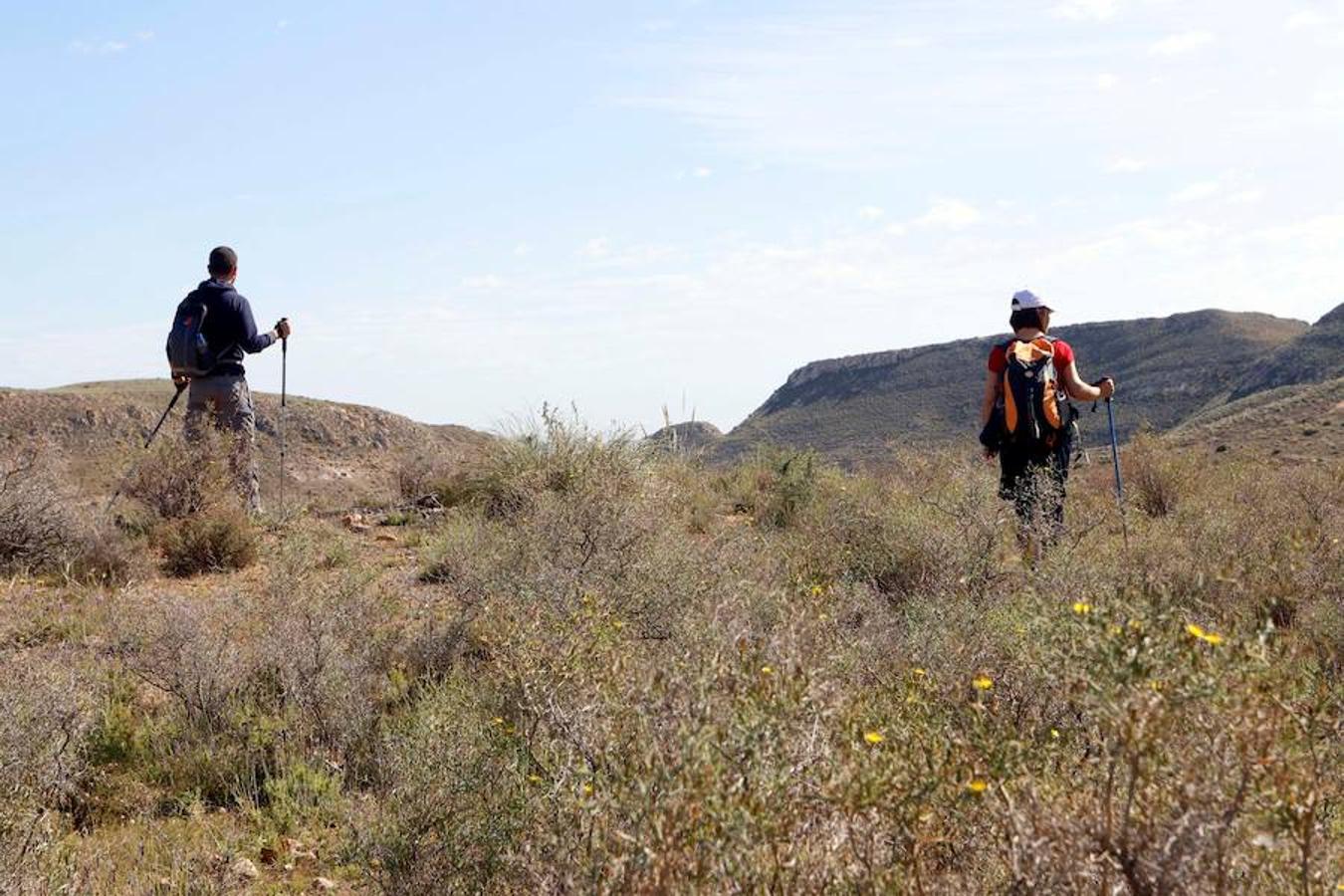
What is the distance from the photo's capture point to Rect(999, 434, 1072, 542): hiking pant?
6.00 metres

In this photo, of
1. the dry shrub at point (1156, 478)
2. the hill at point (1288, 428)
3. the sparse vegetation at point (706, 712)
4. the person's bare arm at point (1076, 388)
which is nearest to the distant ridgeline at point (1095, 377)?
Answer: the hill at point (1288, 428)

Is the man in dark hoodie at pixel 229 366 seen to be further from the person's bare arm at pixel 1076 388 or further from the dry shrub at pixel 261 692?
the person's bare arm at pixel 1076 388

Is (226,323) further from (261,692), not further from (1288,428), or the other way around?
(1288,428)

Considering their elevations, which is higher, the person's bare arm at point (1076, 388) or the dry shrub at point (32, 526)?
the person's bare arm at point (1076, 388)

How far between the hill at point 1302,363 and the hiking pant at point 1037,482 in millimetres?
→ 32773

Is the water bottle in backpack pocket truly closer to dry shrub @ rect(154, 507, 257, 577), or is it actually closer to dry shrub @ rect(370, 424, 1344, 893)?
dry shrub @ rect(154, 507, 257, 577)

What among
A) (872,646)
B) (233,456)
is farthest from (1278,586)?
(233,456)

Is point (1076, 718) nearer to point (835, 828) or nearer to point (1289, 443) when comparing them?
point (835, 828)

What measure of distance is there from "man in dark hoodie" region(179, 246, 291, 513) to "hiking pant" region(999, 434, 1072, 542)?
5444mm

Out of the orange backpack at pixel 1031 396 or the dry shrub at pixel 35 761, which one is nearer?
the dry shrub at pixel 35 761

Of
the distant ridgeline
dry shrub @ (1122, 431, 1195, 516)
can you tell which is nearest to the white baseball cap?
dry shrub @ (1122, 431, 1195, 516)

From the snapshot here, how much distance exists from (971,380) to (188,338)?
4187 cm

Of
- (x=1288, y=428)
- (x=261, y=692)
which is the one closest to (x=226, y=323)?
(x=261, y=692)

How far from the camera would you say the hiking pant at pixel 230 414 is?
823cm
